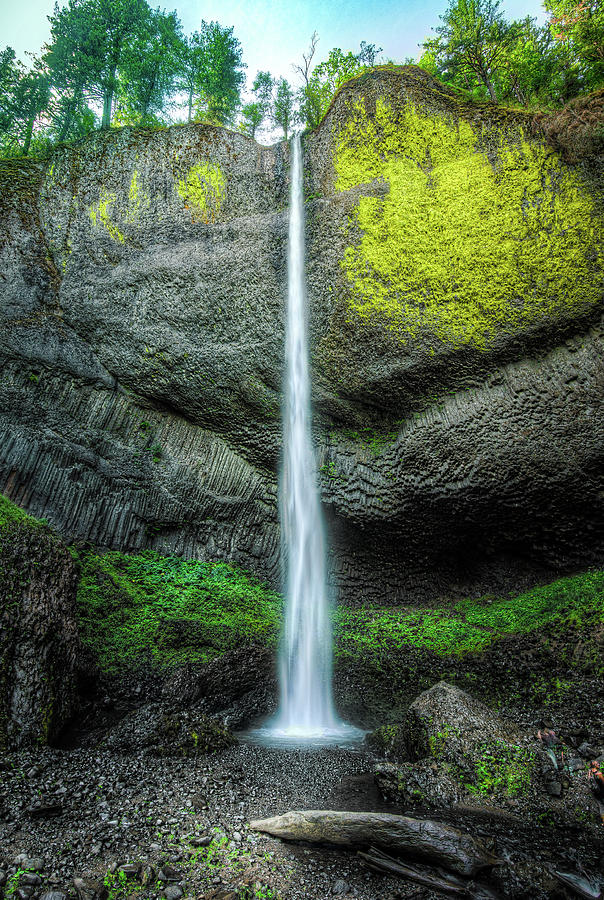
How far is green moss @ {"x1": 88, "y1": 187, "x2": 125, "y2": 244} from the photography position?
10.8 m

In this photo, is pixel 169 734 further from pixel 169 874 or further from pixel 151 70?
pixel 151 70

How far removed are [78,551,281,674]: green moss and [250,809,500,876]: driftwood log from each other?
4.55m

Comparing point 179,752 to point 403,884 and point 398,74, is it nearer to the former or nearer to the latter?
point 403,884

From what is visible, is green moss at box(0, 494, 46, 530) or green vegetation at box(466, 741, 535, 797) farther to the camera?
green moss at box(0, 494, 46, 530)

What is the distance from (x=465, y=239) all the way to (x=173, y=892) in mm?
10640

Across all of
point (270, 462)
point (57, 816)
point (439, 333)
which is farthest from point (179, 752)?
point (439, 333)

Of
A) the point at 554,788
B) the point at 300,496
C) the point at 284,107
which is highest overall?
the point at 284,107

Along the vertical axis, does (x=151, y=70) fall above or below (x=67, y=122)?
above

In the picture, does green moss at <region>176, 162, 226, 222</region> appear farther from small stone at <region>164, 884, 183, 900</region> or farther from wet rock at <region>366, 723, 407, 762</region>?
small stone at <region>164, 884, 183, 900</region>

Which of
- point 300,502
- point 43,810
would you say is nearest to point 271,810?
→ point 43,810

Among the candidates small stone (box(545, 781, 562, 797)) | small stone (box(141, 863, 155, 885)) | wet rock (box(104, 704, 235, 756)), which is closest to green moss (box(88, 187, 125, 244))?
wet rock (box(104, 704, 235, 756))

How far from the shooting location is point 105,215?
10898 mm

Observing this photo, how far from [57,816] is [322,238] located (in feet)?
35.2

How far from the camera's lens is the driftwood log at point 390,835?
3.05m
